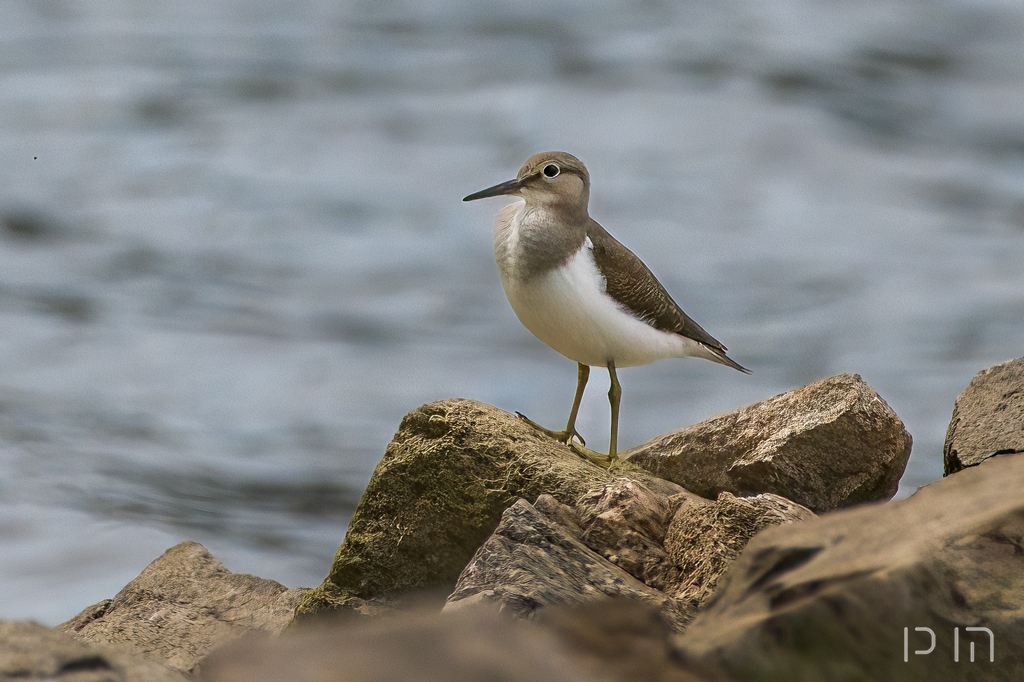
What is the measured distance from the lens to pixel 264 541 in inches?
476

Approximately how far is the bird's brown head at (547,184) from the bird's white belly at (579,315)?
343 mm

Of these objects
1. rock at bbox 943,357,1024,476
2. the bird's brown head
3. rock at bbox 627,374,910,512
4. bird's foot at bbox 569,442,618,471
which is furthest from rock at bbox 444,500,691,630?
the bird's brown head

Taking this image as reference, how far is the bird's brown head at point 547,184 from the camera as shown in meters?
6.31

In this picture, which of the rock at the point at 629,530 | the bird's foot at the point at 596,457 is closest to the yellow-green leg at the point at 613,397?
the bird's foot at the point at 596,457

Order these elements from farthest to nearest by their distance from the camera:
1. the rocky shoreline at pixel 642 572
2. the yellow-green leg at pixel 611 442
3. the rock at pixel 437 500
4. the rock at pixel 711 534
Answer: the yellow-green leg at pixel 611 442, the rock at pixel 437 500, the rock at pixel 711 534, the rocky shoreline at pixel 642 572

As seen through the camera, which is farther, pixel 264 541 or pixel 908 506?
pixel 264 541

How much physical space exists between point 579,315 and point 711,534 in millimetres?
2342

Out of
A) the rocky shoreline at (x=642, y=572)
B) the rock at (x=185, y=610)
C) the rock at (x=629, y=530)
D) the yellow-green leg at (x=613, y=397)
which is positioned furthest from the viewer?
the yellow-green leg at (x=613, y=397)

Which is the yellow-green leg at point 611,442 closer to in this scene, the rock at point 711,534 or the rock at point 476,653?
the rock at point 711,534

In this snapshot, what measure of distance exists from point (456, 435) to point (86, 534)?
8.35 m

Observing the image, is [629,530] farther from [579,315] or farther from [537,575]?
[579,315]

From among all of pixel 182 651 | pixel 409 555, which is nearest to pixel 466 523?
pixel 409 555

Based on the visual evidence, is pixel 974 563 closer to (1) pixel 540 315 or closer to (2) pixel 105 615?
(1) pixel 540 315

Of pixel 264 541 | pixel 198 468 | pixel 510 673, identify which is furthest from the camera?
pixel 198 468
